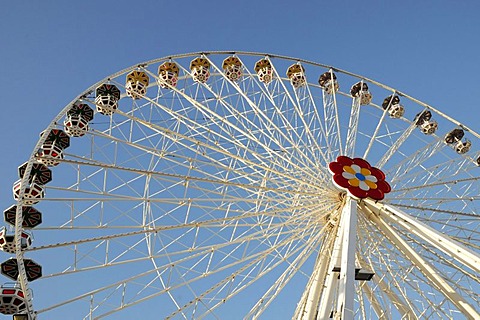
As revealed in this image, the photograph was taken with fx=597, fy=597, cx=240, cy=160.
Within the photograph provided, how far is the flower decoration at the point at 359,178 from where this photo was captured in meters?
16.0

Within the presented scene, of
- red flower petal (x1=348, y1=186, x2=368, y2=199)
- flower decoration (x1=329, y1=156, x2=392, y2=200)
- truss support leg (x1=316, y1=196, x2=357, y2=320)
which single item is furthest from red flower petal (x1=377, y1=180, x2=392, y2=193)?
truss support leg (x1=316, y1=196, x2=357, y2=320)

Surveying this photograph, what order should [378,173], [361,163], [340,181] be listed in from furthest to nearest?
1. [361,163]
2. [378,173]
3. [340,181]

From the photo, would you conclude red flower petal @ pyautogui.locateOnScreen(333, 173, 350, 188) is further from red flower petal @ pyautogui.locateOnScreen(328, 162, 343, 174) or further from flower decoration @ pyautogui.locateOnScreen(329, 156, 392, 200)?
red flower petal @ pyautogui.locateOnScreen(328, 162, 343, 174)

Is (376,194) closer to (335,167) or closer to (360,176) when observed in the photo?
(360,176)

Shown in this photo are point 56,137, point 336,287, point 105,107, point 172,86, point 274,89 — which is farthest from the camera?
point 274,89

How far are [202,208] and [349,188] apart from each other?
4027 mm

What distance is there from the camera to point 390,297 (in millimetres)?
16297

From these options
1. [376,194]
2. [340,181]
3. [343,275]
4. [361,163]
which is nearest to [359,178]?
[340,181]

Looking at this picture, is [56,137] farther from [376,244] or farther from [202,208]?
[376,244]

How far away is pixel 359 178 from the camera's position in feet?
55.0

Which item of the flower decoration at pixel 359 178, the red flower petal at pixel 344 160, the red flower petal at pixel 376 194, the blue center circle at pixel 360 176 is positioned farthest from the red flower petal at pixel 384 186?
the red flower petal at pixel 344 160

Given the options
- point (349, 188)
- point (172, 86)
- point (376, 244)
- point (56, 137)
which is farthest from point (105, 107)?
point (376, 244)

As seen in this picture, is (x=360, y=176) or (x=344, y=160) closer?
(x=360, y=176)

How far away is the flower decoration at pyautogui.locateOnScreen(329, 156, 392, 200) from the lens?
16.0 metres
